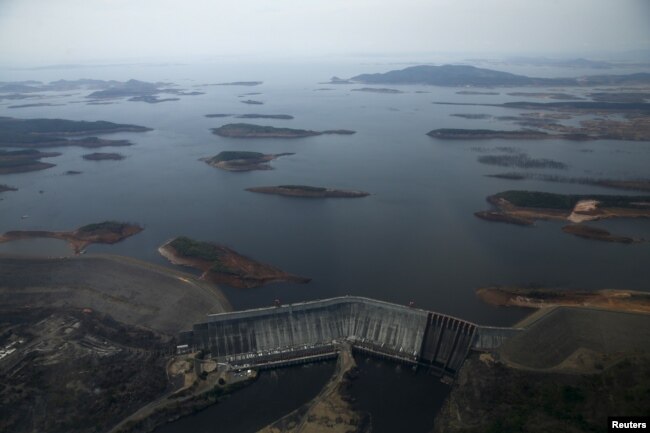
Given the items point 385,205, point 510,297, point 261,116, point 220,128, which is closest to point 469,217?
point 385,205

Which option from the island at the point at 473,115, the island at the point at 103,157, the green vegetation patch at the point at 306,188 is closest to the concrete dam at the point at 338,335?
the green vegetation patch at the point at 306,188

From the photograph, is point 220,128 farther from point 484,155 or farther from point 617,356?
point 617,356

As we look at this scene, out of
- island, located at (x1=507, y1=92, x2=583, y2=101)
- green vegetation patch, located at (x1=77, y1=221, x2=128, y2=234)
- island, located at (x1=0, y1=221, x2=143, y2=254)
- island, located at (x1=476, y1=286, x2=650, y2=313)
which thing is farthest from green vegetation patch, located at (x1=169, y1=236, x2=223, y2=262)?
island, located at (x1=507, y1=92, x2=583, y2=101)

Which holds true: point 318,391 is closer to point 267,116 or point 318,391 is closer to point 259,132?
point 259,132

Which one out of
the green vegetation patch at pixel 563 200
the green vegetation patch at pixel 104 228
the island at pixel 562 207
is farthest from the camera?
the green vegetation patch at pixel 563 200

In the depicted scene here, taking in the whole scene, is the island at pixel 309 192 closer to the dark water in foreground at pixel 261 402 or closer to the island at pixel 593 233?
the island at pixel 593 233
